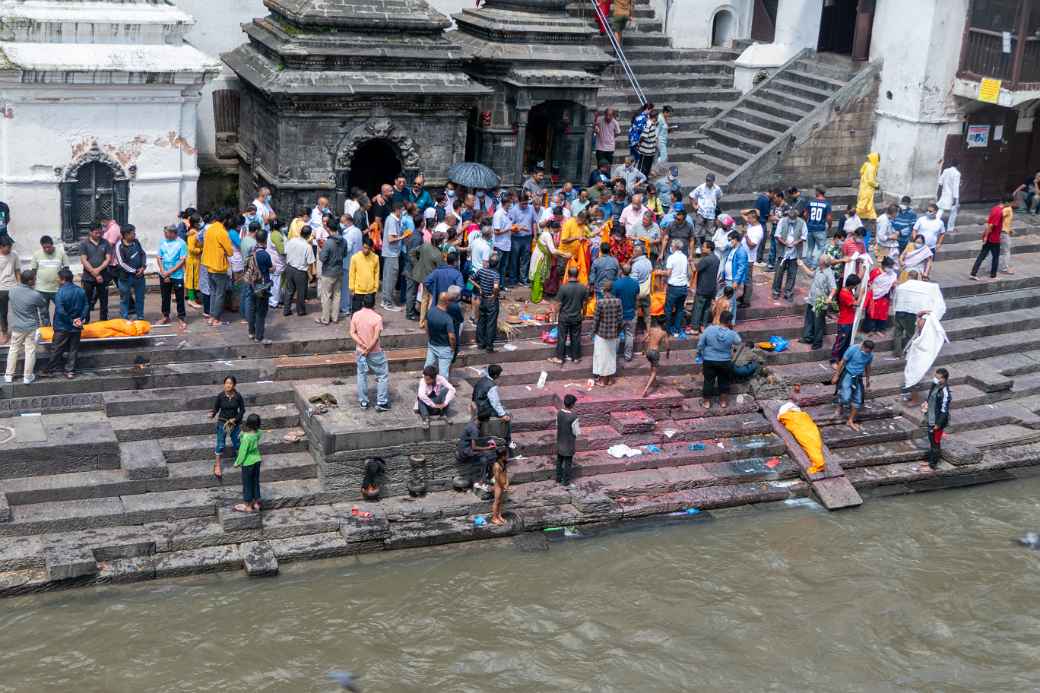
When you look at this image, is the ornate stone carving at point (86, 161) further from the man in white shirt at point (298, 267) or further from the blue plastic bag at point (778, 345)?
the blue plastic bag at point (778, 345)

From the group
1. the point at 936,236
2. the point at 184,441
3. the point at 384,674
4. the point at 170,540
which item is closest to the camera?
the point at 384,674

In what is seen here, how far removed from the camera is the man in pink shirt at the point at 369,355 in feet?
48.6

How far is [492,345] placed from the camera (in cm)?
1709

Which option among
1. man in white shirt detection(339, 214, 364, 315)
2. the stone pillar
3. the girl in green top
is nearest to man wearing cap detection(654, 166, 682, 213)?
the stone pillar

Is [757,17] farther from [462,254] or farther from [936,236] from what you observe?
[462,254]

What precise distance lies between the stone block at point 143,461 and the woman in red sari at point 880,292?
9.79 m

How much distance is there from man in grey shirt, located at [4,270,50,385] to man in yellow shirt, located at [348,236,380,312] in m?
3.72

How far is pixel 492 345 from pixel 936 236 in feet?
24.4

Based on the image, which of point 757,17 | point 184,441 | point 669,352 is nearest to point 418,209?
point 669,352

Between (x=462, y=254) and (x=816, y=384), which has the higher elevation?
(x=462, y=254)

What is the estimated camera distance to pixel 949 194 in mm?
22391

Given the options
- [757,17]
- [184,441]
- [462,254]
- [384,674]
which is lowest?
[384,674]

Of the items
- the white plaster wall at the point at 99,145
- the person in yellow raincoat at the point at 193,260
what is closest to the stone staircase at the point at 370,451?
the person in yellow raincoat at the point at 193,260

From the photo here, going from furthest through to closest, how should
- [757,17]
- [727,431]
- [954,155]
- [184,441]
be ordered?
[757,17] < [954,155] < [727,431] < [184,441]
